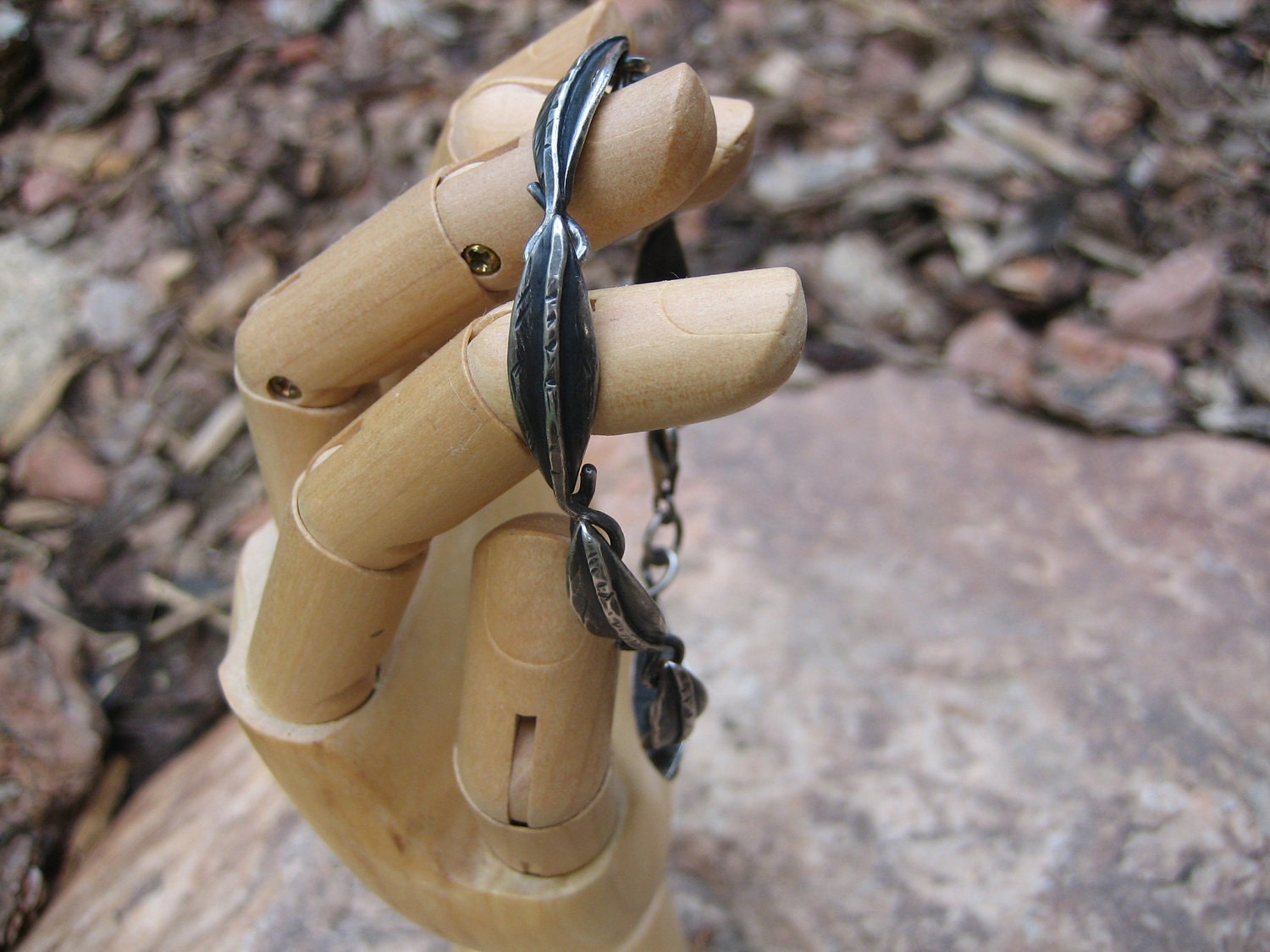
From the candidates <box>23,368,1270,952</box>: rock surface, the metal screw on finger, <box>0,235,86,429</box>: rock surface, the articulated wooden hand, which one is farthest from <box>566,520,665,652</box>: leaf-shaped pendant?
<box>0,235,86,429</box>: rock surface

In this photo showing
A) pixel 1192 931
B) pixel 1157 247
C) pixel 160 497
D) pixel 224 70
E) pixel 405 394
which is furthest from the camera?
pixel 224 70

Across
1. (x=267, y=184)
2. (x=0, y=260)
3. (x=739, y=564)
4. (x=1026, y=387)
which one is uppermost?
(x=0, y=260)

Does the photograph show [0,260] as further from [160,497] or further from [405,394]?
[405,394]

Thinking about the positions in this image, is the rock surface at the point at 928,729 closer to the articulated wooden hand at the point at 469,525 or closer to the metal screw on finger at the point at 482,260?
the articulated wooden hand at the point at 469,525

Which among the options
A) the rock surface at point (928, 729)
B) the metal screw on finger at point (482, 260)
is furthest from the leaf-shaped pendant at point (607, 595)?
the rock surface at point (928, 729)

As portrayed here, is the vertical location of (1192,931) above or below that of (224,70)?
below

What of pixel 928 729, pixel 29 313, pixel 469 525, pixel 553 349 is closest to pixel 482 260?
pixel 553 349

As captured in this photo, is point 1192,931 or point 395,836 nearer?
point 395,836

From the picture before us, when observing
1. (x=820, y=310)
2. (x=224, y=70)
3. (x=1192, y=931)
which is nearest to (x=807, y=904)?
(x=1192, y=931)
